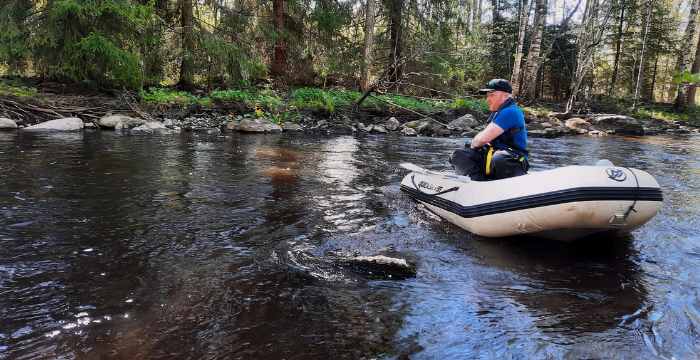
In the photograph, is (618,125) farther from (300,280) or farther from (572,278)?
(300,280)

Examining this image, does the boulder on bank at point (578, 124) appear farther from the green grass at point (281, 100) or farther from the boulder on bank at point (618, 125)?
the green grass at point (281, 100)

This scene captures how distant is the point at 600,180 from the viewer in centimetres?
347

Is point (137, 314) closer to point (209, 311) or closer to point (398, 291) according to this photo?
point (209, 311)

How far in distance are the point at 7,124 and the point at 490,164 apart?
41.3ft

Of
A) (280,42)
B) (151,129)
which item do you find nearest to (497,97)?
(151,129)

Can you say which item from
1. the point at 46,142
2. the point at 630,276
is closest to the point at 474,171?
the point at 630,276

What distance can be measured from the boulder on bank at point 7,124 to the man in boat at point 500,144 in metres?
12.2

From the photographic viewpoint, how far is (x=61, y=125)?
1152 cm

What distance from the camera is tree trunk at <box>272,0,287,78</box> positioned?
16487 mm

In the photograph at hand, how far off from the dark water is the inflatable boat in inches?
9.0

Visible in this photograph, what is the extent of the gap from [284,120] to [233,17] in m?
4.33

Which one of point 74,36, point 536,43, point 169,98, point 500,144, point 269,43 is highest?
point 536,43

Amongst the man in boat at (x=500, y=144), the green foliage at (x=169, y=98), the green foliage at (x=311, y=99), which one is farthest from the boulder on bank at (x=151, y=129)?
the man in boat at (x=500, y=144)

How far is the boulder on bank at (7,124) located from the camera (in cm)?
1096
